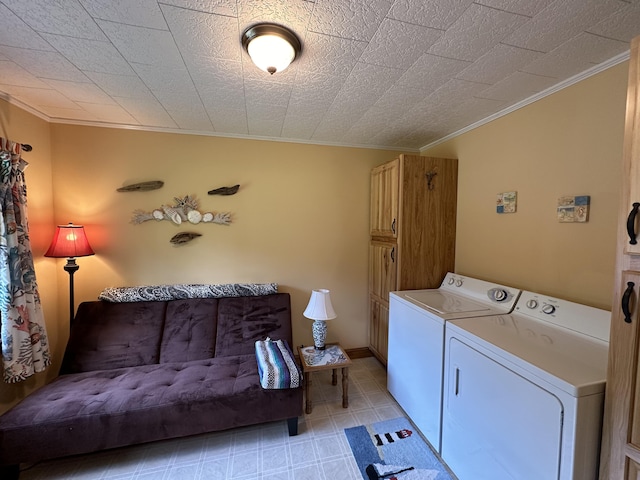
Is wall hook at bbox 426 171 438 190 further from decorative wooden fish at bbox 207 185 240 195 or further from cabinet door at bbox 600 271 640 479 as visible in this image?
decorative wooden fish at bbox 207 185 240 195

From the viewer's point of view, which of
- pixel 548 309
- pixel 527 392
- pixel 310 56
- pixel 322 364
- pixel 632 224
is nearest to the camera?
pixel 632 224

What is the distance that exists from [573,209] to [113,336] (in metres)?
3.49

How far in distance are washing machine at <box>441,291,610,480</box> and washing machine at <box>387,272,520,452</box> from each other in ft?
0.26

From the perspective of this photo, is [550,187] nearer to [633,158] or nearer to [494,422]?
[633,158]

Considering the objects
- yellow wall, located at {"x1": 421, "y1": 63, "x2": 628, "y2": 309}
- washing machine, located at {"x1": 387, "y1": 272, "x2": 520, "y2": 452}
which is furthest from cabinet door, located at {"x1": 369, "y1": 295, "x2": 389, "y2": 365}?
yellow wall, located at {"x1": 421, "y1": 63, "x2": 628, "y2": 309}

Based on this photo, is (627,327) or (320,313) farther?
(320,313)

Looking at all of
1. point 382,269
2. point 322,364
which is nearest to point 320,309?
point 322,364

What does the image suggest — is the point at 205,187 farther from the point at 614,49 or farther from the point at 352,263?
the point at 614,49

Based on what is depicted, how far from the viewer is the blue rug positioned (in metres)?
1.59

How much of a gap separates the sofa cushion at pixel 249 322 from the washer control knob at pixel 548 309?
193 cm

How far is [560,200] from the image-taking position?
1670 mm

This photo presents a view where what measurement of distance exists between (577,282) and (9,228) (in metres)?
3.65

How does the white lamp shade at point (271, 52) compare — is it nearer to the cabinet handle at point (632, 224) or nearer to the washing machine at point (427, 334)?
the cabinet handle at point (632, 224)

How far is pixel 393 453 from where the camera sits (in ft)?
5.72
